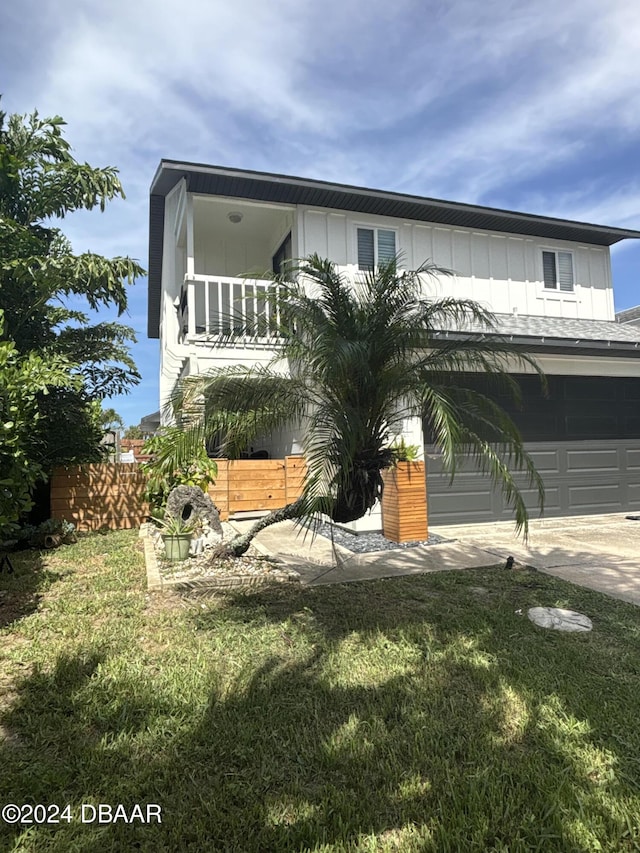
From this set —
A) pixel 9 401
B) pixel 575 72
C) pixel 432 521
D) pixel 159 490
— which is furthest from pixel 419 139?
pixel 9 401

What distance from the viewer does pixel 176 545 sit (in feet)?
21.6

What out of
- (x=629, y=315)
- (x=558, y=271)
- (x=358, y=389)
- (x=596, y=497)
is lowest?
(x=596, y=497)

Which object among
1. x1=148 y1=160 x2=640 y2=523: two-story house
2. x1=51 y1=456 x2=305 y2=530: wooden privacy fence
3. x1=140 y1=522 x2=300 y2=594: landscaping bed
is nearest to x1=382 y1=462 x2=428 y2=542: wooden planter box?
x1=148 y1=160 x2=640 y2=523: two-story house

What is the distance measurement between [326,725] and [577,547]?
604cm

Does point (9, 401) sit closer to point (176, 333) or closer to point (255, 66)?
point (255, 66)

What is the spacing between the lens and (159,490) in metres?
9.09

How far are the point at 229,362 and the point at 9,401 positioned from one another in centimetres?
481

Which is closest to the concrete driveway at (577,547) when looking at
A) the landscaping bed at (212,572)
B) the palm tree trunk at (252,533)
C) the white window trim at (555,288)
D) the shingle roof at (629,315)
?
the landscaping bed at (212,572)

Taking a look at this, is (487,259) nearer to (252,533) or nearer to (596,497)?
(596,497)

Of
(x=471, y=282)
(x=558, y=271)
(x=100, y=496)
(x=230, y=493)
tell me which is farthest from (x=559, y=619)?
(x=558, y=271)

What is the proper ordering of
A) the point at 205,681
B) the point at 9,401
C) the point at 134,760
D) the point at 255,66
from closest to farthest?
the point at 134,760, the point at 205,681, the point at 9,401, the point at 255,66

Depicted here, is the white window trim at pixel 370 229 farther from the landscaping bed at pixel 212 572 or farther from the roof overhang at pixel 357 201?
the landscaping bed at pixel 212 572

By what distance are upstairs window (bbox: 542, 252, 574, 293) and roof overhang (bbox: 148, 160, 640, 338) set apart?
0.46m

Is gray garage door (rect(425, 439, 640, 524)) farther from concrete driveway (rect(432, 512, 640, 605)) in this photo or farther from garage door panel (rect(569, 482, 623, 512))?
concrete driveway (rect(432, 512, 640, 605))
